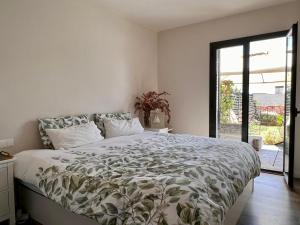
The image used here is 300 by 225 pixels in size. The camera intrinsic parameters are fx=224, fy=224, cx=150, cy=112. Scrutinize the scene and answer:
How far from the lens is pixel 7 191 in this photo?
1952 millimetres

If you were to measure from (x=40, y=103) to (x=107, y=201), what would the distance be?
1719mm

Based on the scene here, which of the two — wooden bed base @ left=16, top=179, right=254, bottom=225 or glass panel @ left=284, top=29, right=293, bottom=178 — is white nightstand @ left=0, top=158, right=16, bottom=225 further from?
glass panel @ left=284, top=29, right=293, bottom=178

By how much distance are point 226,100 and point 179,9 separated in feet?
5.58

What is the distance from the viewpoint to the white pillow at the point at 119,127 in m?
3.05

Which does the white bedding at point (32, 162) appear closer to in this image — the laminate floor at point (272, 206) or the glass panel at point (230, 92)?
the laminate floor at point (272, 206)

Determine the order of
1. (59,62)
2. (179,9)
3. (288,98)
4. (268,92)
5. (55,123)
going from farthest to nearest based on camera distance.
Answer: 1. (268,92)
2. (179,9)
3. (288,98)
4. (59,62)
5. (55,123)

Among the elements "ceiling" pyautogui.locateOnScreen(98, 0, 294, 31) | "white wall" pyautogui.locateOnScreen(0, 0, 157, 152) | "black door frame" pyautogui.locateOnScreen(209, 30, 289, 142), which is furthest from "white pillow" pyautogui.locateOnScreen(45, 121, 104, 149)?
"black door frame" pyautogui.locateOnScreen(209, 30, 289, 142)

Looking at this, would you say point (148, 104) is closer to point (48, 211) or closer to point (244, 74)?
point (244, 74)

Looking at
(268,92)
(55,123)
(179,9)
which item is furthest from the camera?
(268,92)

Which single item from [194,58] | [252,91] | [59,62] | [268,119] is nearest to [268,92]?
[252,91]

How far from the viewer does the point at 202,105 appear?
159 inches

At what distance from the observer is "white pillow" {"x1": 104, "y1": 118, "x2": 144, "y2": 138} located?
305cm

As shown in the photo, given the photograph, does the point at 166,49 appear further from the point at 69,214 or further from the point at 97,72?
the point at 69,214

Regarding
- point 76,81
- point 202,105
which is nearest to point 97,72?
point 76,81
